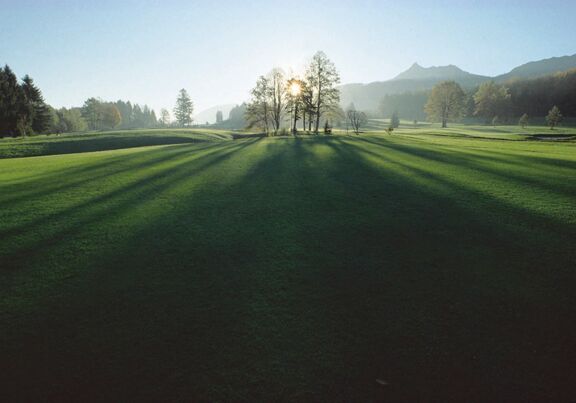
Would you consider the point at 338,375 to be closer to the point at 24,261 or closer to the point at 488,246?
the point at 488,246

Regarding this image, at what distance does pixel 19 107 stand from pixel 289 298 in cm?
8254

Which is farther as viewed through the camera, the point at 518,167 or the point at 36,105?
the point at 36,105

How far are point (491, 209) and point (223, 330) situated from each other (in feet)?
25.5

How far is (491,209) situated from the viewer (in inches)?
324

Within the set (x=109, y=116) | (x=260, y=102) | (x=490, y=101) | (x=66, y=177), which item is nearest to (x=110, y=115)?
(x=109, y=116)

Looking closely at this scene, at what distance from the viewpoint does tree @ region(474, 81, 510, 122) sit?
10006 centimetres

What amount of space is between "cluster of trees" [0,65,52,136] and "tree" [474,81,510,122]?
123814 millimetres

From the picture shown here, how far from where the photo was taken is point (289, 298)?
177 inches

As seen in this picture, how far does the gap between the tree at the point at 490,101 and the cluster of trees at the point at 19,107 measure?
124 meters

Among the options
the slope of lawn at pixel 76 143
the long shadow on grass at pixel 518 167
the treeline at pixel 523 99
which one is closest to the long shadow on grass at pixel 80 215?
the long shadow on grass at pixel 518 167

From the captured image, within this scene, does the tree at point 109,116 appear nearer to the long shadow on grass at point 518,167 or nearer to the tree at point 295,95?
the tree at point 295,95

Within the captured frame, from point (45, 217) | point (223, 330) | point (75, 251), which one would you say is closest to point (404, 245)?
point (223, 330)

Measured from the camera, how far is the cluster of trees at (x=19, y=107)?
59.5m

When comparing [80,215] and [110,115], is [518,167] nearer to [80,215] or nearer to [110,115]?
[80,215]
